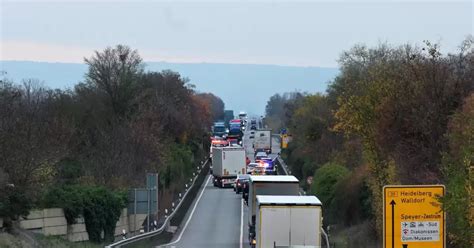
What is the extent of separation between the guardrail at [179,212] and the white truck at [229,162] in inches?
100

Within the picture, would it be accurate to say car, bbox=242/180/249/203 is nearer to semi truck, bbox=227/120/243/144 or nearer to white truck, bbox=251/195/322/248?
white truck, bbox=251/195/322/248

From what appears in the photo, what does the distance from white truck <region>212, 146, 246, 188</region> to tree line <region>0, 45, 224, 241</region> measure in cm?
360

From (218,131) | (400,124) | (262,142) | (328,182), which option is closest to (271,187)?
(400,124)

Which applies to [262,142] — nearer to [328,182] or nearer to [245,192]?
[245,192]

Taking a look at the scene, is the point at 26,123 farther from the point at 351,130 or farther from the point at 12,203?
the point at 351,130

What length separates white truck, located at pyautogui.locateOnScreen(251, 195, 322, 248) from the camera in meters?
30.7

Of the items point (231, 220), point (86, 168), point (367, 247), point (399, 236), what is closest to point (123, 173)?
point (86, 168)

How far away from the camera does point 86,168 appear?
193 ft

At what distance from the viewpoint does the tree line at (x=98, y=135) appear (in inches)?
1558

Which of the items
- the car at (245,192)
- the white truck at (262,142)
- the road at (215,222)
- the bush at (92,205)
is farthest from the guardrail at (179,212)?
the white truck at (262,142)

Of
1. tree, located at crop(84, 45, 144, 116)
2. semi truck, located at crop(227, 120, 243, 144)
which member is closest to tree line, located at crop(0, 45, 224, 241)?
tree, located at crop(84, 45, 144, 116)

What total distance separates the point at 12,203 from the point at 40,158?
442 cm

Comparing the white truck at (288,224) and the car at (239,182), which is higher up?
the white truck at (288,224)

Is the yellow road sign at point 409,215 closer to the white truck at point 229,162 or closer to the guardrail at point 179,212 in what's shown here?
the guardrail at point 179,212
